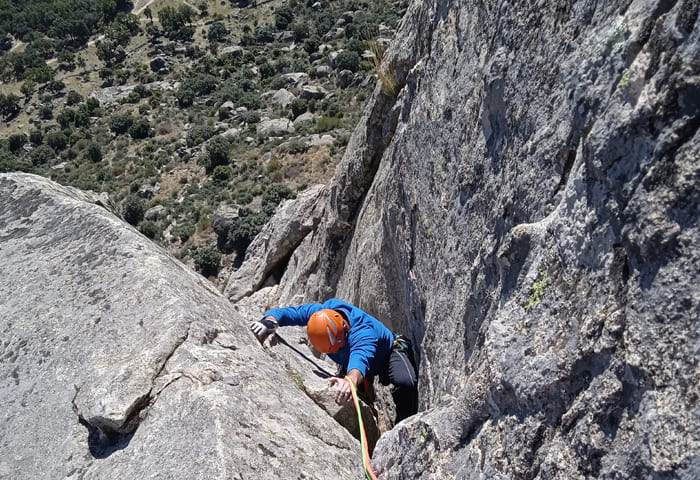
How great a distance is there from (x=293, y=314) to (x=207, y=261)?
82.4 ft

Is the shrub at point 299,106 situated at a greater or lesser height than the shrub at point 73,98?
greater

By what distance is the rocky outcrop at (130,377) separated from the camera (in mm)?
3561

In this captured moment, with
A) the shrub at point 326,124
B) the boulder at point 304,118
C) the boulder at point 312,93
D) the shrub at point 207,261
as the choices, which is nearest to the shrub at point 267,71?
the boulder at point 312,93

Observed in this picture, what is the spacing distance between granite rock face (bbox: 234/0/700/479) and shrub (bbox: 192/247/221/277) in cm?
2612

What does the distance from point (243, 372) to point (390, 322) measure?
3.32 metres

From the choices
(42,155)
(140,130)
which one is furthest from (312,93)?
(42,155)

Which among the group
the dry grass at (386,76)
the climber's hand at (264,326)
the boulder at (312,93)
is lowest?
the boulder at (312,93)

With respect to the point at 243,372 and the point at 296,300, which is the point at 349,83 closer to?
the point at 296,300

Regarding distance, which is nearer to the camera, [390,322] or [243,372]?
[243,372]

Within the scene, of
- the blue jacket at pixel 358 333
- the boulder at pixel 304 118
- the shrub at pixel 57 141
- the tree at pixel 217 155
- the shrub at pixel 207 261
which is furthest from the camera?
the shrub at pixel 57 141

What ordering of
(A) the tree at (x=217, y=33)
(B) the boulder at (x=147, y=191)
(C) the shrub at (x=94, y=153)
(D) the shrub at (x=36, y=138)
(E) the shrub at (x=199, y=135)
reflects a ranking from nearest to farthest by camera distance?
(B) the boulder at (x=147, y=191)
(E) the shrub at (x=199, y=135)
(C) the shrub at (x=94, y=153)
(D) the shrub at (x=36, y=138)
(A) the tree at (x=217, y=33)

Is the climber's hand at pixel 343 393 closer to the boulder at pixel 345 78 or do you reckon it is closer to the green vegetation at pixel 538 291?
the green vegetation at pixel 538 291

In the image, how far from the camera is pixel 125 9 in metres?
84.6

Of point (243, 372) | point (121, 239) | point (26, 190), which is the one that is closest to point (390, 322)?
point (243, 372)
